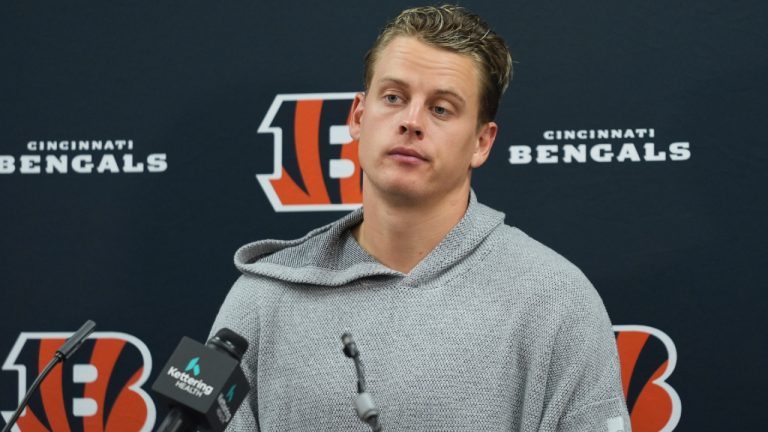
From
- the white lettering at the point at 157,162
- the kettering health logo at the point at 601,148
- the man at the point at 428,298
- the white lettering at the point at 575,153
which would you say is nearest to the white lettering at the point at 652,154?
the kettering health logo at the point at 601,148

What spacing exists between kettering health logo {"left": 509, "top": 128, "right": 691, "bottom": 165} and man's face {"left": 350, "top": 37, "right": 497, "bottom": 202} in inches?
14.6

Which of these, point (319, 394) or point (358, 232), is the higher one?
point (358, 232)

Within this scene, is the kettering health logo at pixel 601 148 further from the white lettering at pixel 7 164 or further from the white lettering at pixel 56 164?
the white lettering at pixel 7 164

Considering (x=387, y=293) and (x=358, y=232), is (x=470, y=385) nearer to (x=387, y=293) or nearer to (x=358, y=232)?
(x=387, y=293)

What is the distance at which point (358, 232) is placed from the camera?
160 cm

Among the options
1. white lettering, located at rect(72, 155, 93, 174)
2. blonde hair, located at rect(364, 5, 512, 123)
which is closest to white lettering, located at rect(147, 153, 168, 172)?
white lettering, located at rect(72, 155, 93, 174)

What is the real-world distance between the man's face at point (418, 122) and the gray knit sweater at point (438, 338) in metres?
0.12

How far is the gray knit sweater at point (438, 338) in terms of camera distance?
55.6 inches

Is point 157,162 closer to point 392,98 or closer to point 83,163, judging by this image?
point 83,163

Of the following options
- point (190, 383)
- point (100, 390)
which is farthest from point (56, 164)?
point (190, 383)

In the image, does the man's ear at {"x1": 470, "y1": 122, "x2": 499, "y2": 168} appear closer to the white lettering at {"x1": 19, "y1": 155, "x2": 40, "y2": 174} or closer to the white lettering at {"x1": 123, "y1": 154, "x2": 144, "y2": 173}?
the white lettering at {"x1": 123, "y1": 154, "x2": 144, "y2": 173}

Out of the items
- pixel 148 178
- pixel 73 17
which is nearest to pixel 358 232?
pixel 148 178

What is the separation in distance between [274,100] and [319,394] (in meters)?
0.70

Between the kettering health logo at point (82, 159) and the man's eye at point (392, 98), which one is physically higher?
the man's eye at point (392, 98)
